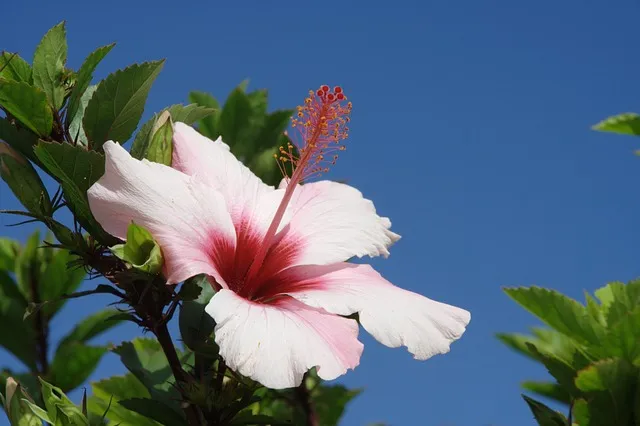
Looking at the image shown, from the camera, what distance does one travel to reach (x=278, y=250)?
6.01 feet

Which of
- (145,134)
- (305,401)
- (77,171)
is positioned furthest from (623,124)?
(77,171)

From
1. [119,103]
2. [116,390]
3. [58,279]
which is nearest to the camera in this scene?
[119,103]

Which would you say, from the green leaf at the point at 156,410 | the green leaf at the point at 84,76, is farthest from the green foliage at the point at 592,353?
the green leaf at the point at 84,76

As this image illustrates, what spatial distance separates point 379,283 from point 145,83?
626mm

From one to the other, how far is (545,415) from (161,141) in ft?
3.33

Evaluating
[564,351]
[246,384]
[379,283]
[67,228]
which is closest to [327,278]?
[379,283]

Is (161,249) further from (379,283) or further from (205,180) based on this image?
(379,283)

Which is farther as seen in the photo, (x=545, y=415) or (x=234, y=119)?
(x=234, y=119)

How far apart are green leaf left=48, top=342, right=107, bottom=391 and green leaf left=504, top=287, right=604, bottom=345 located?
124 cm

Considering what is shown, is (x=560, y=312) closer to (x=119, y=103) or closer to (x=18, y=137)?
(x=119, y=103)

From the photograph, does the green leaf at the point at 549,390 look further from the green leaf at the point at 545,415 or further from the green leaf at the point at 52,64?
the green leaf at the point at 52,64

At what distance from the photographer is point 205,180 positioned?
1.77 metres

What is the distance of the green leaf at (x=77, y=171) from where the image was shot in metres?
1.56

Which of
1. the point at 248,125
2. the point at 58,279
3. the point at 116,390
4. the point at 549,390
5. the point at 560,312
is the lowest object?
the point at 116,390
